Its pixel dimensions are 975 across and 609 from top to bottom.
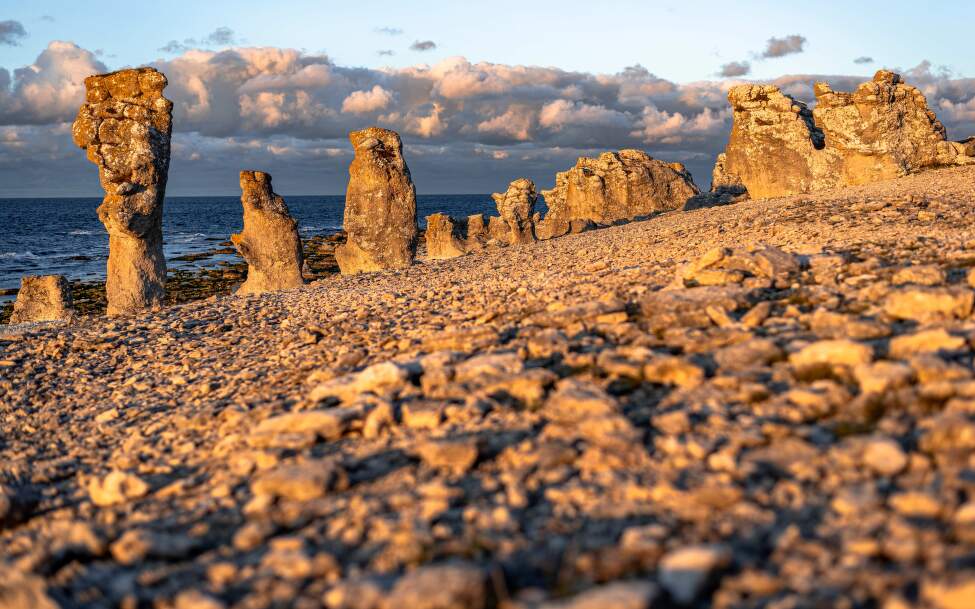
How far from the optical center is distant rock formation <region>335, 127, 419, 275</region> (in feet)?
90.2

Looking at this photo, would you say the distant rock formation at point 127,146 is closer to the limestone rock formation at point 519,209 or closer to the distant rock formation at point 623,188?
the limestone rock formation at point 519,209

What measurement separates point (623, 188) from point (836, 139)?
1533cm

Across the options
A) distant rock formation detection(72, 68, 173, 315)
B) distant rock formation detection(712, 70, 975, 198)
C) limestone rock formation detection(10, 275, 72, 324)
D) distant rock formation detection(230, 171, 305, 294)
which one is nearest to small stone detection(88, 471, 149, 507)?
distant rock formation detection(72, 68, 173, 315)

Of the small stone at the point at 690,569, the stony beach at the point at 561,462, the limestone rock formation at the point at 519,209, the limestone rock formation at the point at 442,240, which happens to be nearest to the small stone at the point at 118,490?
the stony beach at the point at 561,462

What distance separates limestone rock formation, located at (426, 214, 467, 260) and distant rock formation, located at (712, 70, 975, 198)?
1589 centimetres

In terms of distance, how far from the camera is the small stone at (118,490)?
5.46m

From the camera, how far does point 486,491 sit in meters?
4.44

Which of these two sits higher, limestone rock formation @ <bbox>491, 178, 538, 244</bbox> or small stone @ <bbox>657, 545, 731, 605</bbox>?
limestone rock formation @ <bbox>491, 178, 538, 244</bbox>

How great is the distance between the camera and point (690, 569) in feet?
10.4

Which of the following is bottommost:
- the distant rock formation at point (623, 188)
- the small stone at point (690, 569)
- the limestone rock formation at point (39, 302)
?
the limestone rock formation at point (39, 302)

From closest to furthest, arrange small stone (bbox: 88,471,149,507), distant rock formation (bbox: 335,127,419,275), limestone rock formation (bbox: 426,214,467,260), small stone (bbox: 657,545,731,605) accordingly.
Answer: small stone (bbox: 657,545,731,605) < small stone (bbox: 88,471,149,507) < distant rock formation (bbox: 335,127,419,275) < limestone rock formation (bbox: 426,214,467,260)

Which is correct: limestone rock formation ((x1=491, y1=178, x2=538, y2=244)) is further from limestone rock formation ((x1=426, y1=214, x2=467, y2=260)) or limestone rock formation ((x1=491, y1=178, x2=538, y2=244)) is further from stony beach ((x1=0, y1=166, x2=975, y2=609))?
stony beach ((x1=0, y1=166, x2=975, y2=609))

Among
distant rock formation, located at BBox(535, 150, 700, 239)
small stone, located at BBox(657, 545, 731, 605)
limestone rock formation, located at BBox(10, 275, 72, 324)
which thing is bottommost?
limestone rock formation, located at BBox(10, 275, 72, 324)

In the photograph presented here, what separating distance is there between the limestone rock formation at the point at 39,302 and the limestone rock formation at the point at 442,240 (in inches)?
628
